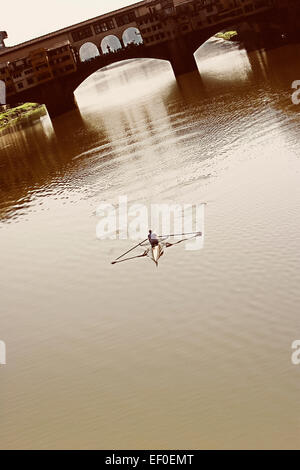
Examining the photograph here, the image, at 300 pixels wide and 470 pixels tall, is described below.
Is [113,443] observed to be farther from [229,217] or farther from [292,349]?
[229,217]

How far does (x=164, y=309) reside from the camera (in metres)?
13.4

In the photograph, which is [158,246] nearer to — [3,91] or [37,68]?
[37,68]

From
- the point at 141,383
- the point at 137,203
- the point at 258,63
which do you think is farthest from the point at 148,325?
the point at 258,63

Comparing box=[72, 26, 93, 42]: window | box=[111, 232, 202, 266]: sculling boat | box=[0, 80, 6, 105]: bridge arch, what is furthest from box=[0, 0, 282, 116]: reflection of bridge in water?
box=[111, 232, 202, 266]: sculling boat

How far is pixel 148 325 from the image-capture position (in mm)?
12867

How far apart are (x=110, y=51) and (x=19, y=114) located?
90.3ft

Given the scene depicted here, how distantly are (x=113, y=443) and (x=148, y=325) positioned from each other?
3.94m

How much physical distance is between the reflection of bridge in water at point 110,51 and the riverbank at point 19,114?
554 inches

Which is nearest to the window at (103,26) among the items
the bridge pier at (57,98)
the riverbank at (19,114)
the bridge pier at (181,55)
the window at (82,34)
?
the window at (82,34)

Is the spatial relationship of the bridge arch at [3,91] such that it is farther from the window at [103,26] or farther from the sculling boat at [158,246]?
the sculling boat at [158,246]

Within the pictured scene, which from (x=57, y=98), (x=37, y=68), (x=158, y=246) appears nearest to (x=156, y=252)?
(x=158, y=246)

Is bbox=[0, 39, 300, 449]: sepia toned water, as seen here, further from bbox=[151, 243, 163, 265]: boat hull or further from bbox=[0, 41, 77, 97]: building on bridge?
bbox=[0, 41, 77, 97]: building on bridge

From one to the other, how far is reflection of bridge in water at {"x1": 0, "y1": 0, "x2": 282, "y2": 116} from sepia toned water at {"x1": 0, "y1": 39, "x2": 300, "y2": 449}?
3699 centimetres

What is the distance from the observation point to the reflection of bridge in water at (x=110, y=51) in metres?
62.5
